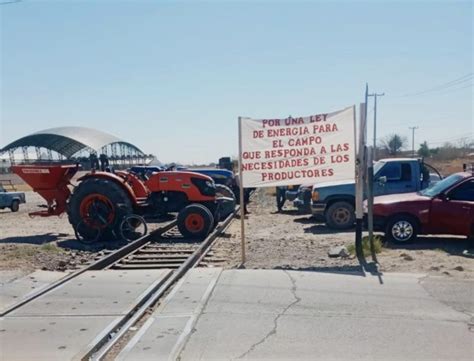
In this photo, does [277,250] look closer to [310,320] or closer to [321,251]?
[321,251]

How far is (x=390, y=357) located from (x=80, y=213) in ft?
32.1

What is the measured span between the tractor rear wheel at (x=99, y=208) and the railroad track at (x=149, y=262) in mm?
983

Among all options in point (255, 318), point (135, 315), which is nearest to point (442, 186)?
point (255, 318)

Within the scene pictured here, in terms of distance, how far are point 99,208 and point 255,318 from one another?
789 centimetres

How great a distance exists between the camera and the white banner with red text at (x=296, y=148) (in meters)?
9.59

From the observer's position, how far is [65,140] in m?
76.8

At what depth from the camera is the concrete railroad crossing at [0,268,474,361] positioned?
16.4 ft

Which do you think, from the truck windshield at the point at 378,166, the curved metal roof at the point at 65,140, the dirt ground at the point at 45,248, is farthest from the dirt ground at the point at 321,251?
the curved metal roof at the point at 65,140

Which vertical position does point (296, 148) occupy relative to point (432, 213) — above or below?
above

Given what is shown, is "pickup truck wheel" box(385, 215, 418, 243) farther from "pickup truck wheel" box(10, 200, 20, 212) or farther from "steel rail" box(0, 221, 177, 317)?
"pickup truck wheel" box(10, 200, 20, 212)

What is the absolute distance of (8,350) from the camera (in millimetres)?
5059

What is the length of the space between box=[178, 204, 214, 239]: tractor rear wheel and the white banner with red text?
3.46 metres

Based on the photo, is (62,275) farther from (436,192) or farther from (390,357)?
(436,192)

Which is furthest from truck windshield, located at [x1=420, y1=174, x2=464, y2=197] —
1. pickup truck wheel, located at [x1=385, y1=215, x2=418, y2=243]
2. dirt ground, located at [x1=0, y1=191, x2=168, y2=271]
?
dirt ground, located at [x1=0, y1=191, x2=168, y2=271]
